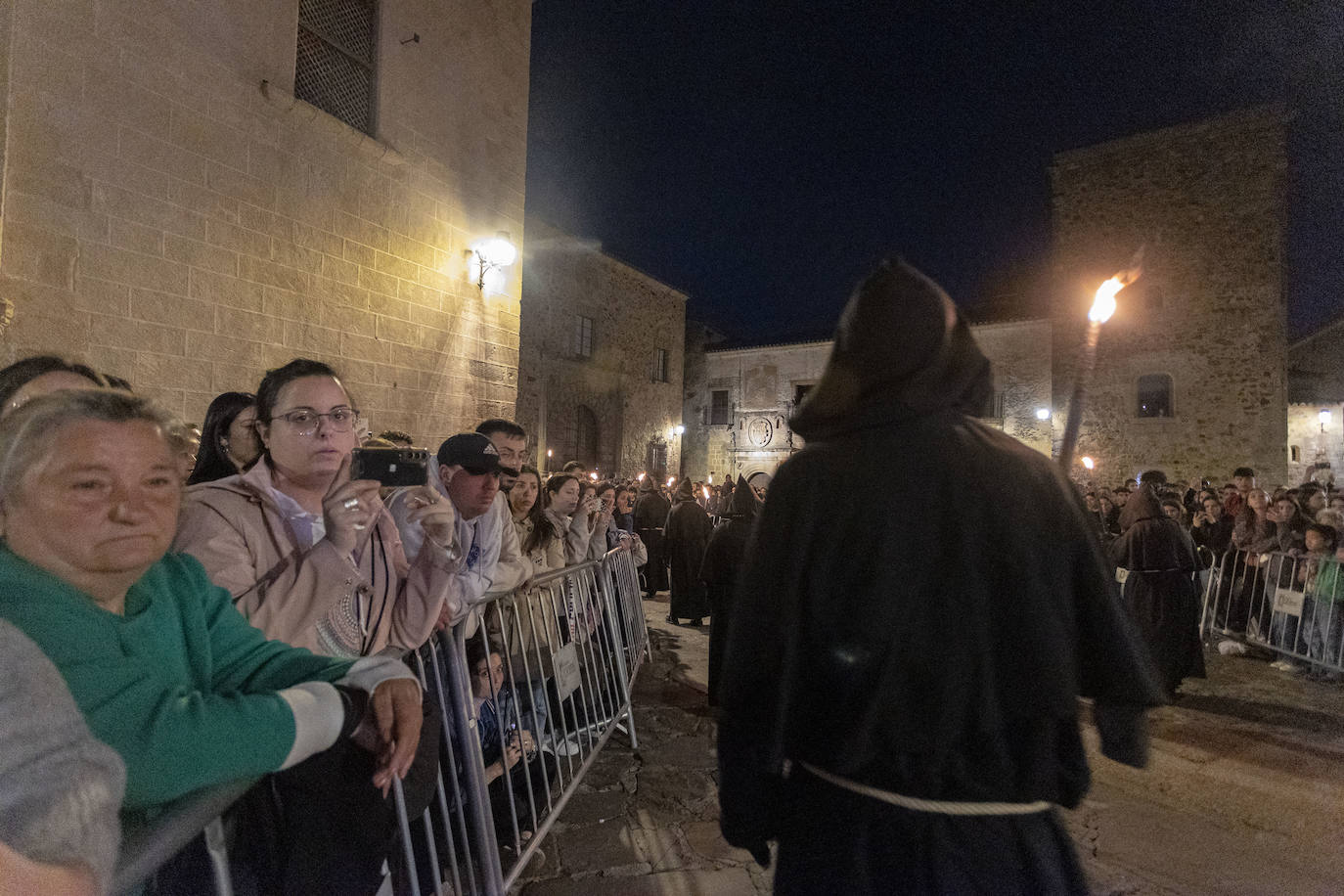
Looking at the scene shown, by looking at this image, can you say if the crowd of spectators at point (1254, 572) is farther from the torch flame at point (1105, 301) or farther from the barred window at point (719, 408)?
the barred window at point (719, 408)

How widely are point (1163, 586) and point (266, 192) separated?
8.70 metres

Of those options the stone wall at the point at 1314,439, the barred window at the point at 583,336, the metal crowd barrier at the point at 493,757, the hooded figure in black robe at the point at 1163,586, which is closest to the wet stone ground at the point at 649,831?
the metal crowd barrier at the point at 493,757

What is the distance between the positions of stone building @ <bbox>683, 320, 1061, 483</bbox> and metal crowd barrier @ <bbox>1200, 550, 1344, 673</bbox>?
16.0 metres

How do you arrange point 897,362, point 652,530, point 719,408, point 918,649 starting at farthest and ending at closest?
point 719,408 → point 652,530 → point 897,362 → point 918,649

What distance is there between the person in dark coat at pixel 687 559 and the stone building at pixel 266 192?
2.77 m

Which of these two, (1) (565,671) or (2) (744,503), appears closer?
(1) (565,671)

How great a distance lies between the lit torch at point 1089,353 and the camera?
6.29 feet

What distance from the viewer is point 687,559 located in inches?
340

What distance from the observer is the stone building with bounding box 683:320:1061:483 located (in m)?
23.0

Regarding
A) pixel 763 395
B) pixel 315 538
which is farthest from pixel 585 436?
pixel 315 538

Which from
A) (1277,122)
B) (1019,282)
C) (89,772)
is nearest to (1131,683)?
(89,772)

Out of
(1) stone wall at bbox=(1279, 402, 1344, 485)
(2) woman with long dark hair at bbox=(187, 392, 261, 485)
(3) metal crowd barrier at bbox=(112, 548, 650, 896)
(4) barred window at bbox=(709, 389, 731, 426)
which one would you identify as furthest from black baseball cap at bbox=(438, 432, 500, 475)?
(1) stone wall at bbox=(1279, 402, 1344, 485)

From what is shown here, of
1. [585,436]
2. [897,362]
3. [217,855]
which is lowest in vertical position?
[217,855]

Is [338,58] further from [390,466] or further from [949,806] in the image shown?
[949,806]
